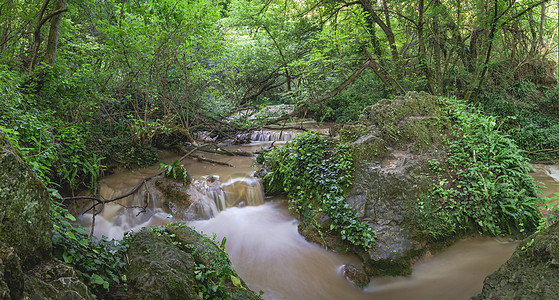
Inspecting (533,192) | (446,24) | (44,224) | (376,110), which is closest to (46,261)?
(44,224)

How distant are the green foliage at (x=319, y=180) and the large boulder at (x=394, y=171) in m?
0.20

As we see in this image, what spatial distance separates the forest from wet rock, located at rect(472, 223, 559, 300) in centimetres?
191

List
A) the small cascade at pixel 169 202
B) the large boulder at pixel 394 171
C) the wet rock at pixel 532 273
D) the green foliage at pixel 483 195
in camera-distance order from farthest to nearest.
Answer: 1. the small cascade at pixel 169 202
2. the green foliage at pixel 483 195
3. the large boulder at pixel 394 171
4. the wet rock at pixel 532 273

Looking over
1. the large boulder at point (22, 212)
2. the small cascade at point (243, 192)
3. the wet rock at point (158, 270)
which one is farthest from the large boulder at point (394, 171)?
the large boulder at point (22, 212)

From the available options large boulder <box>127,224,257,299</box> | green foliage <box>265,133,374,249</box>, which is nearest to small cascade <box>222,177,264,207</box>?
green foliage <box>265,133,374,249</box>

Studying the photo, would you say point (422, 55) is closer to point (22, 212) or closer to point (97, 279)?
point (97, 279)

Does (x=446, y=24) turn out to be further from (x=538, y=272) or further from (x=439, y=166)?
(x=538, y=272)

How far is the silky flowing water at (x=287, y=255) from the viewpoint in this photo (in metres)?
4.33

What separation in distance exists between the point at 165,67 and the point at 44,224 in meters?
6.48

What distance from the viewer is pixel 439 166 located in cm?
564

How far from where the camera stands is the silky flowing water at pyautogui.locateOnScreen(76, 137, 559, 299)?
4332 millimetres

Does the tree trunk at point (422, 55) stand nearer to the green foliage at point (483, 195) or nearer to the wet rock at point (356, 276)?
the green foliage at point (483, 195)

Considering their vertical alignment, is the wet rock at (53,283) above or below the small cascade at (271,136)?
above

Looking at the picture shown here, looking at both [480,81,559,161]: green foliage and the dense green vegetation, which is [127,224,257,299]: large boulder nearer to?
the dense green vegetation
